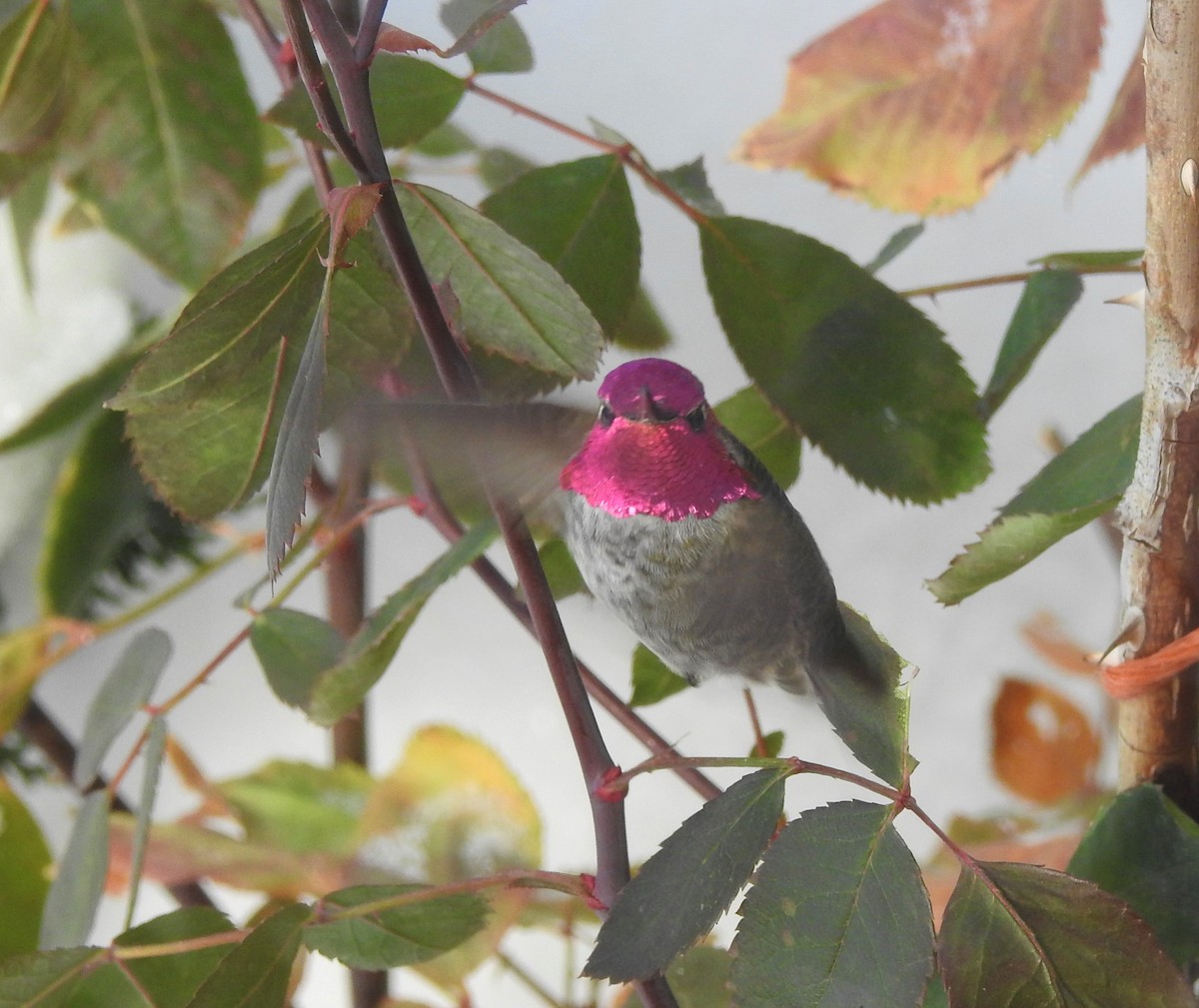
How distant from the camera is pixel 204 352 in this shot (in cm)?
27

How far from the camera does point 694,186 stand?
1.39 feet

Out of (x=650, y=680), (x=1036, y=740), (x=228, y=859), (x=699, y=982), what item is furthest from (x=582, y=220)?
(x=1036, y=740)

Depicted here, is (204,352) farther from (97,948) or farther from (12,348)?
(12,348)

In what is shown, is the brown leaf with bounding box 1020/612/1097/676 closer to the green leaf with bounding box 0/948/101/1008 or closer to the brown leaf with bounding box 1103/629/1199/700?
the brown leaf with bounding box 1103/629/1199/700

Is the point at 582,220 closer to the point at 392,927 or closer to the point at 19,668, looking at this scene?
the point at 392,927

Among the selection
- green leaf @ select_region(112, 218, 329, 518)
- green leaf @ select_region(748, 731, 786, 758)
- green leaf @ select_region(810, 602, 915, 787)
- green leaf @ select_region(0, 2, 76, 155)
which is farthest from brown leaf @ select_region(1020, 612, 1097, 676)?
green leaf @ select_region(0, 2, 76, 155)

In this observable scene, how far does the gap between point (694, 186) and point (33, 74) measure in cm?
28

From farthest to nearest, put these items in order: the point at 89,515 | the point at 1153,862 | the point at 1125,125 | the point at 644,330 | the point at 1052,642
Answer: the point at 89,515 → the point at 1052,642 → the point at 644,330 → the point at 1125,125 → the point at 1153,862

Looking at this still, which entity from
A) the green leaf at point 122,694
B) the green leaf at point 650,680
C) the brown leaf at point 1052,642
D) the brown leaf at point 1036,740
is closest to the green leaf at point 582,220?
the green leaf at point 650,680

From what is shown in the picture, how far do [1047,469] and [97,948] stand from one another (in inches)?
13.4

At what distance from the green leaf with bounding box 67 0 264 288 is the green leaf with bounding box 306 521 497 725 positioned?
0.75ft

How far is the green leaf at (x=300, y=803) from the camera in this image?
0.69 m

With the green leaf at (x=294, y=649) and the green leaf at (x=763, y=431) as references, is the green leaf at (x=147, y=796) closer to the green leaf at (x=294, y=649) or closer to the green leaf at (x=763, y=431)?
the green leaf at (x=294, y=649)

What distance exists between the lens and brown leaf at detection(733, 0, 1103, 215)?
1.60 feet
